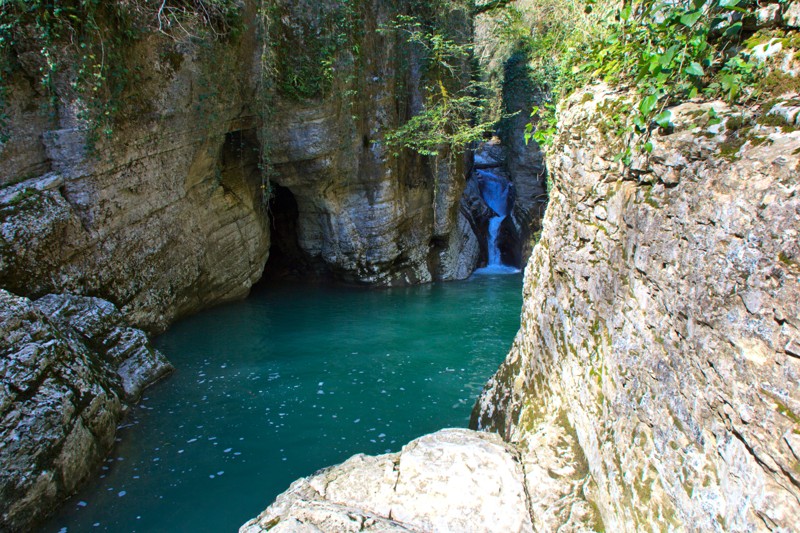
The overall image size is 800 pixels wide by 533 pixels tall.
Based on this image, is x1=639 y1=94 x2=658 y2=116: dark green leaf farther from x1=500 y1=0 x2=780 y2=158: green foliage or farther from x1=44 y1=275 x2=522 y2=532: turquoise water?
x1=44 y1=275 x2=522 y2=532: turquoise water

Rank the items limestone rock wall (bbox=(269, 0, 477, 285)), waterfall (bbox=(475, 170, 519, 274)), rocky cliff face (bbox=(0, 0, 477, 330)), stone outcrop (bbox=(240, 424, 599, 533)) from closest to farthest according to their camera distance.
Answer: stone outcrop (bbox=(240, 424, 599, 533)), rocky cliff face (bbox=(0, 0, 477, 330)), limestone rock wall (bbox=(269, 0, 477, 285)), waterfall (bbox=(475, 170, 519, 274))

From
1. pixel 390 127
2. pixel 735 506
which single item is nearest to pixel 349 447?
pixel 735 506

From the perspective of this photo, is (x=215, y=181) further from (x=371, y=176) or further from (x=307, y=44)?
(x=371, y=176)

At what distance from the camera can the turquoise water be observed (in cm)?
517

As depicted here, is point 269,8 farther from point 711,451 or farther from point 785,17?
point 711,451

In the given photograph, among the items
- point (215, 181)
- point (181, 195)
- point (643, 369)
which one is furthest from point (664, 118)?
point (215, 181)

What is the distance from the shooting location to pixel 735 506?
2.05 meters

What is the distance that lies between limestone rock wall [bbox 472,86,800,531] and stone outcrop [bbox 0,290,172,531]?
459 centimetres

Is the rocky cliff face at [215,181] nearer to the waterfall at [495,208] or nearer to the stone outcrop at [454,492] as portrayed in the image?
the waterfall at [495,208]

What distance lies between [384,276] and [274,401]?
7.49 m

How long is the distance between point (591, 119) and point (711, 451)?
7.92 ft

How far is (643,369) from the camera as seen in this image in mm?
2832

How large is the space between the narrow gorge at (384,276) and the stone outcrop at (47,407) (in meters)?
0.03

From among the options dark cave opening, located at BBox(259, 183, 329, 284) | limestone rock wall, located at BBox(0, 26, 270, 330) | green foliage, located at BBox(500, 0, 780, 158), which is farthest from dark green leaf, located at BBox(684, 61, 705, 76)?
dark cave opening, located at BBox(259, 183, 329, 284)
